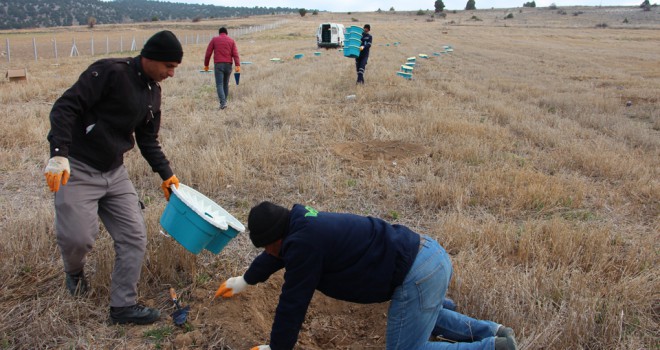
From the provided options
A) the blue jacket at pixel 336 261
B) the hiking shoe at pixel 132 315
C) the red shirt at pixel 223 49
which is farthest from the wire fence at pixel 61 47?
the blue jacket at pixel 336 261

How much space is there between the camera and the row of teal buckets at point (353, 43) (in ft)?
43.3

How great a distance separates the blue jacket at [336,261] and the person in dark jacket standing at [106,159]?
1203 mm

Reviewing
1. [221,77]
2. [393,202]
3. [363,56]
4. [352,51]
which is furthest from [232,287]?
[352,51]

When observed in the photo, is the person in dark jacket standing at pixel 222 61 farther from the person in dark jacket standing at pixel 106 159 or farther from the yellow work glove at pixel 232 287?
the yellow work glove at pixel 232 287

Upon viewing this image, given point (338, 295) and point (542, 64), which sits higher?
point (542, 64)

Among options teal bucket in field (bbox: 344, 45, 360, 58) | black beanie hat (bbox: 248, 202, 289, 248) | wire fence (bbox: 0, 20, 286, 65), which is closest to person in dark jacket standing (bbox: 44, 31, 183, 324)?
black beanie hat (bbox: 248, 202, 289, 248)

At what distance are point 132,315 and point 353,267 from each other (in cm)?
157

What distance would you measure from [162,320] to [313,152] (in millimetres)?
3890

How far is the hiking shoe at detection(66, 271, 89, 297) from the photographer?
310 cm

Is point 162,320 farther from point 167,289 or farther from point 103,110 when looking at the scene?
point 103,110

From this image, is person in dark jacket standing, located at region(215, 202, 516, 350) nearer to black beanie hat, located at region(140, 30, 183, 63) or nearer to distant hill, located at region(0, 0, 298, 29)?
black beanie hat, located at region(140, 30, 183, 63)

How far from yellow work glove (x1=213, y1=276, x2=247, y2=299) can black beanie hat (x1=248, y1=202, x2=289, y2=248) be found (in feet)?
2.23

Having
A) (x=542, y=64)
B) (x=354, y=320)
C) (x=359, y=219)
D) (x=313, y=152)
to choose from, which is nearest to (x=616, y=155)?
(x=313, y=152)

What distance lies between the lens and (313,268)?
2.25 meters
